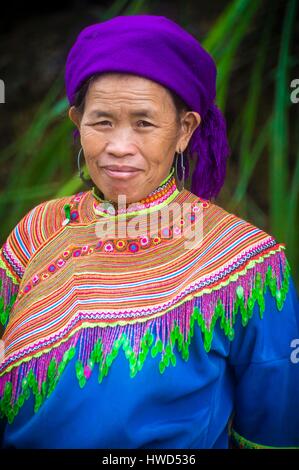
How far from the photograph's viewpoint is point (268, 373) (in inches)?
66.5

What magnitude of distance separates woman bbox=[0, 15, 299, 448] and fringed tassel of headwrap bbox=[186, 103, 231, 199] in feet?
0.04

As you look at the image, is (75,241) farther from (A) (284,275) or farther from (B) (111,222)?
(A) (284,275)

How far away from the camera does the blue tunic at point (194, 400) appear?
1.56 meters

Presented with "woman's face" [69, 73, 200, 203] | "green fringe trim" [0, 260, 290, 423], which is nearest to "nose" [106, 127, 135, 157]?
"woman's face" [69, 73, 200, 203]

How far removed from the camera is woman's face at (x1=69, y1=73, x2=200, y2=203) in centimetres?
158

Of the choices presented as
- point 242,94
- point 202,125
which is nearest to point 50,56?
point 242,94

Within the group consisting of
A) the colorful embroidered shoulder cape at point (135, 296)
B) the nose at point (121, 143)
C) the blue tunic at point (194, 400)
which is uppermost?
the nose at point (121, 143)

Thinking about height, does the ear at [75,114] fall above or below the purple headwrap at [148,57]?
below

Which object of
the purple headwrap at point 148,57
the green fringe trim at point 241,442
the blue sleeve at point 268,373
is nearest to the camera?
the purple headwrap at point 148,57

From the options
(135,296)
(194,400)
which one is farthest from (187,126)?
(194,400)

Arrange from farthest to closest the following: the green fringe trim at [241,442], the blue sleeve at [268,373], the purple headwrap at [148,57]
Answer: the green fringe trim at [241,442] → the blue sleeve at [268,373] → the purple headwrap at [148,57]

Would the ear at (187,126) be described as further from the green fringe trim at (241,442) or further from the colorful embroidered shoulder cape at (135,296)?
the green fringe trim at (241,442)

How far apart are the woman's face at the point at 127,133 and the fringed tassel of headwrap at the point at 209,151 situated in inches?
5.7

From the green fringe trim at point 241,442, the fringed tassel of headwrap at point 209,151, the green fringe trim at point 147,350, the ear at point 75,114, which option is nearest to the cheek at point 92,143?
the ear at point 75,114
